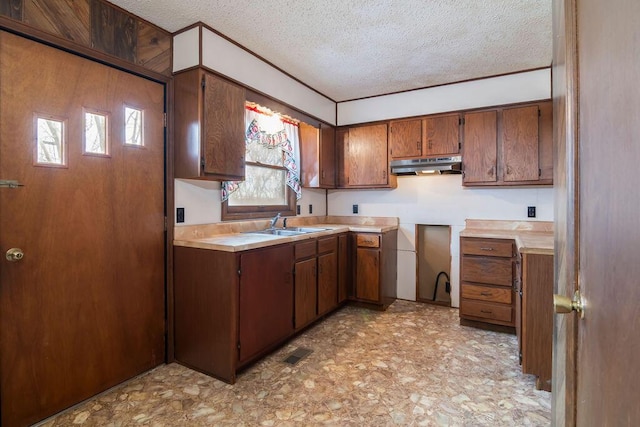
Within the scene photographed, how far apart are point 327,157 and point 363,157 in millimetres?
443

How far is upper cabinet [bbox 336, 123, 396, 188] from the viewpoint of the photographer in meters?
3.79

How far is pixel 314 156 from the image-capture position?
3.81 metres

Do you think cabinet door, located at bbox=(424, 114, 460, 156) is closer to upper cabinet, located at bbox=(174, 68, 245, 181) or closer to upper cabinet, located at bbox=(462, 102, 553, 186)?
upper cabinet, located at bbox=(462, 102, 553, 186)

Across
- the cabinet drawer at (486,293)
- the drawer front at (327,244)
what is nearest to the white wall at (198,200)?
the drawer front at (327,244)

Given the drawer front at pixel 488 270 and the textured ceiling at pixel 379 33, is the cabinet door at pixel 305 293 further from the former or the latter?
the textured ceiling at pixel 379 33

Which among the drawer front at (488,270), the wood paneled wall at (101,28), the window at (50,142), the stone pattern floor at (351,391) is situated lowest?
the stone pattern floor at (351,391)

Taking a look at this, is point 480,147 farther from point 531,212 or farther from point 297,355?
point 297,355

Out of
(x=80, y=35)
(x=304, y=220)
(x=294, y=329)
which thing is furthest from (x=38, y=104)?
(x=304, y=220)

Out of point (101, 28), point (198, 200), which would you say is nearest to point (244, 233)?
point (198, 200)

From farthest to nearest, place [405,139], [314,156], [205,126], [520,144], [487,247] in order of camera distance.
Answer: [314,156] → [405,139] → [520,144] → [487,247] → [205,126]

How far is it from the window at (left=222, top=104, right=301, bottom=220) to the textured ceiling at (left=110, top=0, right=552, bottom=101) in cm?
55

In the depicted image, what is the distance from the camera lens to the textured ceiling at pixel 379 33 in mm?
2109

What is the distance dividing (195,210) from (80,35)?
4.27 feet

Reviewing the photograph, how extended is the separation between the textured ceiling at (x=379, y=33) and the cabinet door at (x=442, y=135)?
43 cm
